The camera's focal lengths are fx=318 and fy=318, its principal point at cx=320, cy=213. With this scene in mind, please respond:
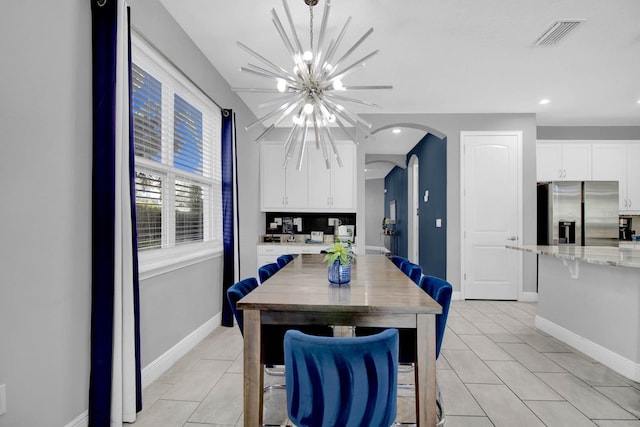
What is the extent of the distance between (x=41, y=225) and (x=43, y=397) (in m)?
0.78

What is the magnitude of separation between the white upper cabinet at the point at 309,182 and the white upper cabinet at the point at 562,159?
9.65 feet

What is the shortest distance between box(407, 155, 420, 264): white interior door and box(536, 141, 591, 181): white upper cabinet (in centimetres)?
263

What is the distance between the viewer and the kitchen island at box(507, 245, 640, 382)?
2305 millimetres

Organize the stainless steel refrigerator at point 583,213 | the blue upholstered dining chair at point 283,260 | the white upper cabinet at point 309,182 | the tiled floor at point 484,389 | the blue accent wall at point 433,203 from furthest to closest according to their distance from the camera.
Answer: the white upper cabinet at point 309,182 < the blue accent wall at point 433,203 < the stainless steel refrigerator at point 583,213 < the blue upholstered dining chair at point 283,260 < the tiled floor at point 484,389

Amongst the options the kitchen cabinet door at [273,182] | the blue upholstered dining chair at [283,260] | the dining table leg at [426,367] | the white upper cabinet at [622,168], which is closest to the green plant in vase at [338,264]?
the dining table leg at [426,367]

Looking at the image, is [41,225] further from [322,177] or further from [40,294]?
[322,177]

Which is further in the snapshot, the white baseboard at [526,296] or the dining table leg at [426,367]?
the white baseboard at [526,296]

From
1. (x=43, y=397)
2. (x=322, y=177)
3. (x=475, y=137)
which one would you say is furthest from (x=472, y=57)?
(x=43, y=397)

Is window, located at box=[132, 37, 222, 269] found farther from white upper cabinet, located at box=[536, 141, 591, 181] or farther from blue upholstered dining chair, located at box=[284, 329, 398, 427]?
white upper cabinet, located at box=[536, 141, 591, 181]

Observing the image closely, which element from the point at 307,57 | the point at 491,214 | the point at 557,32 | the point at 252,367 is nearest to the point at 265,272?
the point at 252,367

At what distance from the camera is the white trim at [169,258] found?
2227 mm

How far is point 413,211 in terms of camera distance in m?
7.57

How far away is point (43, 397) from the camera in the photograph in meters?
1.44

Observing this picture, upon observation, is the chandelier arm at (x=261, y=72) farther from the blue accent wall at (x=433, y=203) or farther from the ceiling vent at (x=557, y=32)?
the blue accent wall at (x=433, y=203)
